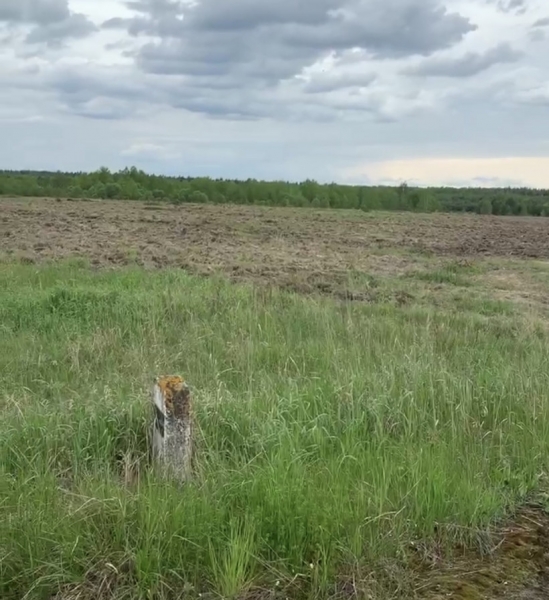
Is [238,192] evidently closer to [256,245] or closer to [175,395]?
[256,245]

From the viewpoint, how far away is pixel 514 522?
3430 mm

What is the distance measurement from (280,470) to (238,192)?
67212 mm

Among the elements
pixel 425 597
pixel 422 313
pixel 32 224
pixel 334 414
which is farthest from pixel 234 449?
pixel 32 224

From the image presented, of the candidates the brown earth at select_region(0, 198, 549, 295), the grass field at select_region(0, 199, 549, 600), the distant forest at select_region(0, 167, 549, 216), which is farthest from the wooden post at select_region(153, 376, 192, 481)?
the distant forest at select_region(0, 167, 549, 216)

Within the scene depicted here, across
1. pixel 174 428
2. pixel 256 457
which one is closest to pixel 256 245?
pixel 256 457

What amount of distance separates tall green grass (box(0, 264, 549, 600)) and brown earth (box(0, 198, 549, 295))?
647 cm

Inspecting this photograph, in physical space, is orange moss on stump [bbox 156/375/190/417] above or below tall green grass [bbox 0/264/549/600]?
above

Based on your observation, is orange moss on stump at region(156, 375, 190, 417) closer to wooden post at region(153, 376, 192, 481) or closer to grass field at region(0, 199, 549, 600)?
wooden post at region(153, 376, 192, 481)

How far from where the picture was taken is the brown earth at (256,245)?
599 inches

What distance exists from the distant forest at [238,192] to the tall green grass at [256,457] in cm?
5504

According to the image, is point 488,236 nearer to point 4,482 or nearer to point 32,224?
point 32,224

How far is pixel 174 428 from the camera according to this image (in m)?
3.52

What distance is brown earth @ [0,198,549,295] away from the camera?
1521 cm

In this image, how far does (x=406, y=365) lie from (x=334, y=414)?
4.12 ft
